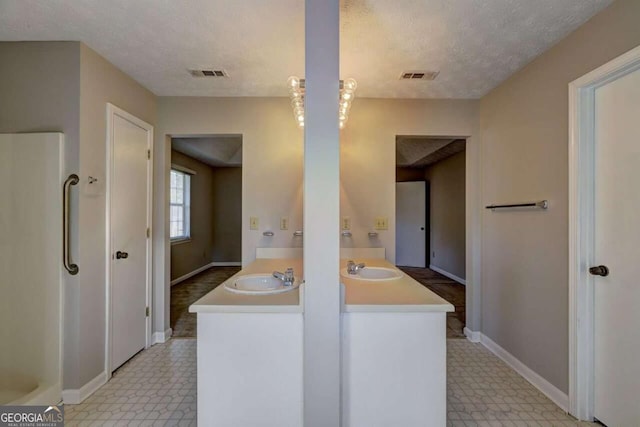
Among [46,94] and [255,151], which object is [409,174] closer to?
[255,151]

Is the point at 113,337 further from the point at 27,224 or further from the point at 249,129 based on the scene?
the point at 249,129

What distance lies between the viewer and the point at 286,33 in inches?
71.8

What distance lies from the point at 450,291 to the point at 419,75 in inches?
130

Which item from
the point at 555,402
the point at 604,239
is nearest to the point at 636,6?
the point at 604,239

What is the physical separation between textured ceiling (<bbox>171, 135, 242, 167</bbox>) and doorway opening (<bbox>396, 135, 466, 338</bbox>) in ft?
8.92

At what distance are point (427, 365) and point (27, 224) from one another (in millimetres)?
2465

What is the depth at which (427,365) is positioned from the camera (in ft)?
4.49

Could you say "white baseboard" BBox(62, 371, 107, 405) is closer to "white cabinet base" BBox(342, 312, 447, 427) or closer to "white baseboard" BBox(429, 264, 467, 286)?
"white cabinet base" BBox(342, 312, 447, 427)

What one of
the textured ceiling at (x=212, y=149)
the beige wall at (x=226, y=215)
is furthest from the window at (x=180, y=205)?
the beige wall at (x=226, y=215)

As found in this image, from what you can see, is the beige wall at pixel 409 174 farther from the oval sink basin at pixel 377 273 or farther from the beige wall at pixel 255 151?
the oval sink basin at pixel 377 273

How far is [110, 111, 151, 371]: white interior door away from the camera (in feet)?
7.39

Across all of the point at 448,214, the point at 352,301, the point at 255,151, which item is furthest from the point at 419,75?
the point at 448,214

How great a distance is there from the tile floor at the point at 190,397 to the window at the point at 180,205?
3.08 meters

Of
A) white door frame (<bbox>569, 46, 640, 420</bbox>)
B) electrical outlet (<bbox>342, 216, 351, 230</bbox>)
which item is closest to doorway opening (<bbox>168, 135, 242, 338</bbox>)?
electrical outlet (<bbox>342, 216, 351, 230</bbox>)
